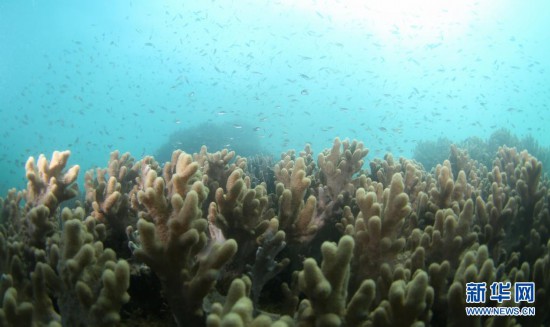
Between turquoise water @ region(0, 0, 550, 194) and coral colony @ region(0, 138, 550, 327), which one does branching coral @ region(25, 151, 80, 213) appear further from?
turquoise water @ region(0, 0, 550, 194)

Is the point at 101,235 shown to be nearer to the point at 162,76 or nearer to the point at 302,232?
the point at 302,232

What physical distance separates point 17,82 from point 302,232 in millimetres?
198854

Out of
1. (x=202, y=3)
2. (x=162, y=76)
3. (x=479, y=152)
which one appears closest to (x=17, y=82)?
(x=162, y=76)

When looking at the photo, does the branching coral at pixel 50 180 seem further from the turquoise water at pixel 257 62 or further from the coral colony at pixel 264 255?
the turquoise water at pixel 257 62

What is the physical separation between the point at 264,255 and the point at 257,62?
392 ft

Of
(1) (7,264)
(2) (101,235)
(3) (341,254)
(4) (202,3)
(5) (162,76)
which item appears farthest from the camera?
(5) (162,76)

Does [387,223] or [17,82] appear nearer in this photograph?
[387,223]

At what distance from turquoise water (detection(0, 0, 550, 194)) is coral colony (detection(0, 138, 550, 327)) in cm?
2773

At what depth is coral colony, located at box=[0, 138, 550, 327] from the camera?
1592 mm

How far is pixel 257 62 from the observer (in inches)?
4542

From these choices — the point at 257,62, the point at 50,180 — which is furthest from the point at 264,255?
the point at 257,62

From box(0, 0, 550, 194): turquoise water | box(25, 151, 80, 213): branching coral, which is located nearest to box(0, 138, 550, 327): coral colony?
box(25, 151, 80, 213): branching coral

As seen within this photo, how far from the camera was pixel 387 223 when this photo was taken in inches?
87.4

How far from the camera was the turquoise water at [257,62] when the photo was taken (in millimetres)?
66750
